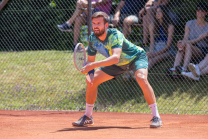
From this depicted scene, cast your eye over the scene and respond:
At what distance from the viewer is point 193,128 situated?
4102mm

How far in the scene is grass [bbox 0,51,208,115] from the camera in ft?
20.0

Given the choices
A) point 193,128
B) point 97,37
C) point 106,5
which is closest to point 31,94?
point 106,5

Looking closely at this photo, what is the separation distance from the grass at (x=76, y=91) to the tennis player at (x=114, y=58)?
1.84m

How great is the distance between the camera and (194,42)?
6223 millimetres

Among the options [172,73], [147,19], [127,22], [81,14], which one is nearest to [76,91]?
[81,14]

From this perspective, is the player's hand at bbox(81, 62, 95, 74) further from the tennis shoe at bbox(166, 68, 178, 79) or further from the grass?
the tennis shoe at bbox(166, 68, 178, 79)

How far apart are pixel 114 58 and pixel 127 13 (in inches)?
148

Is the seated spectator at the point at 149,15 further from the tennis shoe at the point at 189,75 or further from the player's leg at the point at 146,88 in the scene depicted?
the player's leg at the point at 146,88

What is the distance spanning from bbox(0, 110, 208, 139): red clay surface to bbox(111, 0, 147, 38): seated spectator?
2.35 m

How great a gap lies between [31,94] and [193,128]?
4045 mm

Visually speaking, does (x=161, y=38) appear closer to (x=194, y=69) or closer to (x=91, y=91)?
(x=194, y=69)

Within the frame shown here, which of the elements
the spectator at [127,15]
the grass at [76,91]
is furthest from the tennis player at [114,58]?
the spectator at [127,15]

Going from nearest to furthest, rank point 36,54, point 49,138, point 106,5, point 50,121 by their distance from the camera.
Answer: point 49,138 → point 50,121 → point 106,5 → point 36,54

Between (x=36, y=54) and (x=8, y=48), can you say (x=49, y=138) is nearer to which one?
(x=36, y=54)
